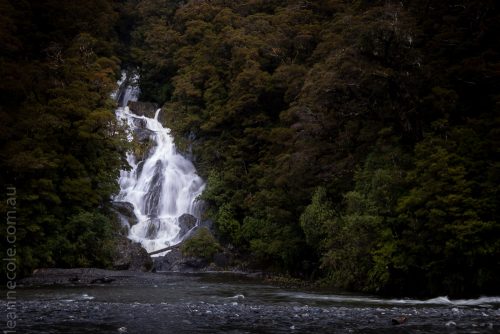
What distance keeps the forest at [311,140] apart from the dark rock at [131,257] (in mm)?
853

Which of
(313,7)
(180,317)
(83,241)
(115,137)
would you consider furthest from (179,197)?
(180,317)

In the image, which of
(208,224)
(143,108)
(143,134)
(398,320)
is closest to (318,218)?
(398,320)

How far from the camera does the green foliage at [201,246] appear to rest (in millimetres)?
31812

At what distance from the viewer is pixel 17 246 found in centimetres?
2466

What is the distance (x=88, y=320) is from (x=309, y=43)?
29.2 m

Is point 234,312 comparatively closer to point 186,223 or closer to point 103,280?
point 103,280

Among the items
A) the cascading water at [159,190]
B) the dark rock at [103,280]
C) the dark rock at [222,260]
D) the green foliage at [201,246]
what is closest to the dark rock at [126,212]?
the cascading water at [159,190]

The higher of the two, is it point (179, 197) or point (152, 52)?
point (152, 52)

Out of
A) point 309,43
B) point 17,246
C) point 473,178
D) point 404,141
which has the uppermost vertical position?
point 309,43

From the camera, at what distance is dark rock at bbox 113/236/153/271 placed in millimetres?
29422

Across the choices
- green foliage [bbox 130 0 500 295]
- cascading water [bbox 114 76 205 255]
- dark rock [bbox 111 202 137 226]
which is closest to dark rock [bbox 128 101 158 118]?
cascading water [bbox 114 76 205 255]

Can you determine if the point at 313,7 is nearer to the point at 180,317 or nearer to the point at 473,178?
the point at 473,178

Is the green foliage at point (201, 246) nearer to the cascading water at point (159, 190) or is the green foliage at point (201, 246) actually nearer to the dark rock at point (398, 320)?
the cascading water at point (159, 190)

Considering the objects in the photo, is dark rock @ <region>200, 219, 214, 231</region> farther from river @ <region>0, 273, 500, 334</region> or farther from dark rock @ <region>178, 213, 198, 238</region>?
river @ <region>0, 273, 500, 334</region>
